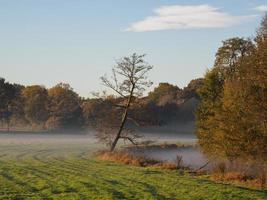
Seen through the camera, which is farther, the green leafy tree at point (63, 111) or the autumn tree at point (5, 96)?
the green leafy tree at point (63, 111)

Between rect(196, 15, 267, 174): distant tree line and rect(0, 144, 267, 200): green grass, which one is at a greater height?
rect(196, 15, 267, 174): distant tree line

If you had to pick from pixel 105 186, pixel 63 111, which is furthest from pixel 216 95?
pixel 63 111

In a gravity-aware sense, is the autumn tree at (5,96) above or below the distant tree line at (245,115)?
above

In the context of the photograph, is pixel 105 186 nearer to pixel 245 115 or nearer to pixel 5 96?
pixel 245 115

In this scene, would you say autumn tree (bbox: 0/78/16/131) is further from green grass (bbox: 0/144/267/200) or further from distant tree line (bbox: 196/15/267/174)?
green grass (bbox: 0/144/267/200)

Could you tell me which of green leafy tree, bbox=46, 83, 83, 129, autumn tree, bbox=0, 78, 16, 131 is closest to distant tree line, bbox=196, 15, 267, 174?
autumn tree, bbox=0, 78, 16, 131

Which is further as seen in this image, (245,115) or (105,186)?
(245,115)

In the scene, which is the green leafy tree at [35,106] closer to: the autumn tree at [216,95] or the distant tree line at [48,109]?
the distant tree line at [48,109]

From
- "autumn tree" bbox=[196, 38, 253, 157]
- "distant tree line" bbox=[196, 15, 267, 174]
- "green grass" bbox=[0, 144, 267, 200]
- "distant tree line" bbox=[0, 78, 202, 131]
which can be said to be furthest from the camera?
"distant tree line" bbox=[0, 78, 202, 131]

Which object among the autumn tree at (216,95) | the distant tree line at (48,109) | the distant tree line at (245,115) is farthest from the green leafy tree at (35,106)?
the distant tree line at (245,115)

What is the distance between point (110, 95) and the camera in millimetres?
61625

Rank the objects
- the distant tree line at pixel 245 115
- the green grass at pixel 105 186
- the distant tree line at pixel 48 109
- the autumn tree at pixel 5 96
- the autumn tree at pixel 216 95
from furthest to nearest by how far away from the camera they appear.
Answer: the distant tree line at pixel 48 109, the autumn tree at pixel 5 96, the autumn tree at pixel 216 95, the distant tree line at pixel 245 115, the green grass at pixel 105 186

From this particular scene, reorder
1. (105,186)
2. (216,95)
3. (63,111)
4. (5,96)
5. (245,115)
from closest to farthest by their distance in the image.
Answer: (105,186), (245,115), (216,95), (5,96), (63,111)

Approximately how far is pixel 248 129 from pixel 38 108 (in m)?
106
